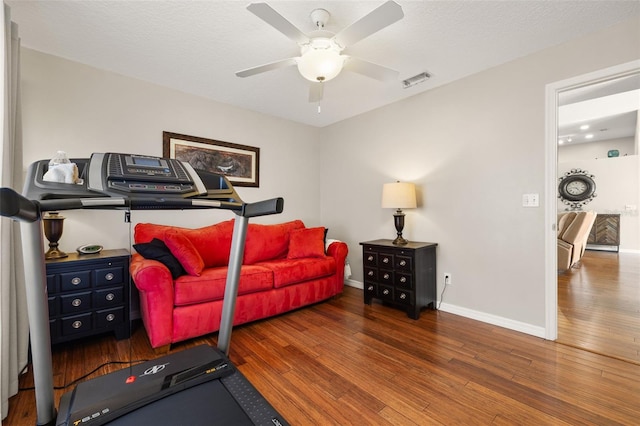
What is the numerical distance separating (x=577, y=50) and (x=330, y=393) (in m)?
3.15

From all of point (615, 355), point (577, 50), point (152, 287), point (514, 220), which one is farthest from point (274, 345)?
point (577, 50)

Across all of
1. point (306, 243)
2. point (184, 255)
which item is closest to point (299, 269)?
point (306, 243)

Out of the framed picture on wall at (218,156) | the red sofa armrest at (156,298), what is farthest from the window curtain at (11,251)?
the framed picture on wall at (218,156)

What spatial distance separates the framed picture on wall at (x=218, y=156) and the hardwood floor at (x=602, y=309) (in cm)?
360

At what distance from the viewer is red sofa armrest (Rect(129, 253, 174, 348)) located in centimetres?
206

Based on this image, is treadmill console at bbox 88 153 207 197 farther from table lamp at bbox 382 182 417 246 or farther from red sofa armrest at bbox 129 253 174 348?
table lamp at bbox 382 182 417 246

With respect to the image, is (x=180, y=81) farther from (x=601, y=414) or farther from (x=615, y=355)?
(x=615, y=355)

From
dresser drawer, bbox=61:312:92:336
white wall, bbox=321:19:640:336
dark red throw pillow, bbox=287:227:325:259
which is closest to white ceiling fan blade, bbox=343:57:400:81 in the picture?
white wall, bbox=321:19:640:336

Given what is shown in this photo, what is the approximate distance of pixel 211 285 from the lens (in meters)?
2.36

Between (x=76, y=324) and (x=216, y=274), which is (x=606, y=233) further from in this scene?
(x=76, y=324)

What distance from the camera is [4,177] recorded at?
157 cm

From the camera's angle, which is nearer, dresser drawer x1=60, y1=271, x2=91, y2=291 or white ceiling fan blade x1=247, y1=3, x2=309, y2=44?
white ceiling fan blade x1=247, y1=3, x2=309, y2=44

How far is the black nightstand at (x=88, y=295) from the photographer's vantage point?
6.62 feet

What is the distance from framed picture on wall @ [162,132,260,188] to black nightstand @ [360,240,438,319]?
1.79 metres
